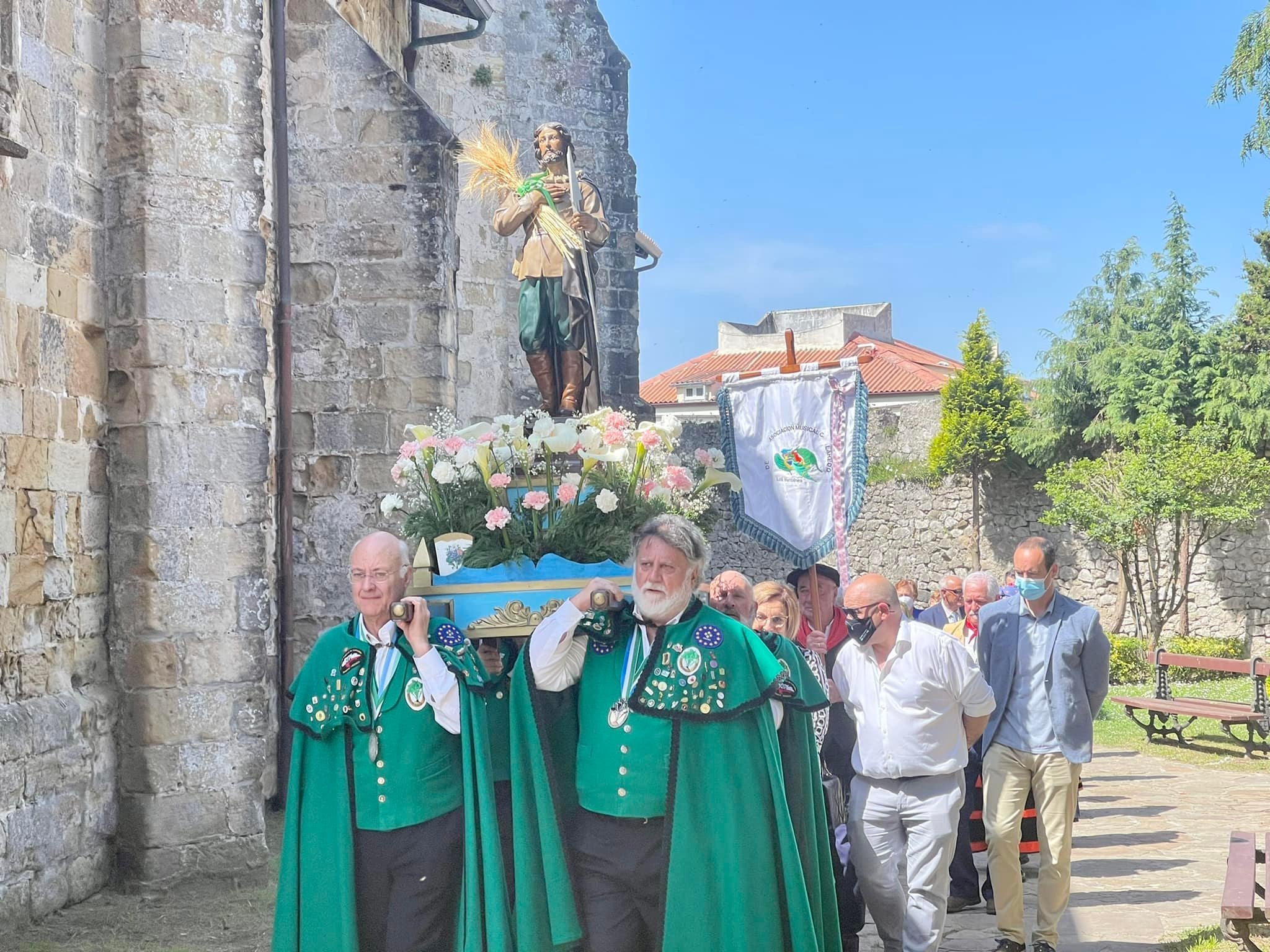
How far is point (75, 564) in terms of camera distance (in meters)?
6.89

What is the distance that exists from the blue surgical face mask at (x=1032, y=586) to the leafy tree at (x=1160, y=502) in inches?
625

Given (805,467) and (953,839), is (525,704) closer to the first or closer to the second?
(953,839)

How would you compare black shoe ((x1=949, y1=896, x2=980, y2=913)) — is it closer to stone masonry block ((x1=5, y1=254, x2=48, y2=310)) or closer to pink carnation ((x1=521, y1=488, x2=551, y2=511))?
pink carnation ((x1=521, y1=488, x2=551, y2=511))

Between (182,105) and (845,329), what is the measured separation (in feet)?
145

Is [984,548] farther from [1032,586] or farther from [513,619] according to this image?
[513,619]

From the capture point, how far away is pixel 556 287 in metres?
9.23

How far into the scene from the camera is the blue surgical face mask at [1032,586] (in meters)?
6.14

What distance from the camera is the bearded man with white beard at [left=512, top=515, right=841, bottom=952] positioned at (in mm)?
4273

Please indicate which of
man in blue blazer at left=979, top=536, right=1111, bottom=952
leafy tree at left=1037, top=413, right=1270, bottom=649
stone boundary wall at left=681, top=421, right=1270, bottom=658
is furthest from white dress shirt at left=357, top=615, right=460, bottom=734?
stone boundary wall at left=681, top=421, right=1270, bottom=658

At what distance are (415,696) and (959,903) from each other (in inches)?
157

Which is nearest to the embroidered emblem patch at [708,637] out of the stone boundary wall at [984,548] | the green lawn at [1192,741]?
the green lawn at [1192,741]

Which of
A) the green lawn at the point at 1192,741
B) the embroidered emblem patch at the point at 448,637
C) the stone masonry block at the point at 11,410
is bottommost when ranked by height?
the green lawn at the point at 1192,741

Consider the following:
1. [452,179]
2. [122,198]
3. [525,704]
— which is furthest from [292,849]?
[452,179]

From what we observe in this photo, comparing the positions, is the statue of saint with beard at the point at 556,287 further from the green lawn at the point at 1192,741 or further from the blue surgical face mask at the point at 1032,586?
the green lawn at the point at 1192,741
